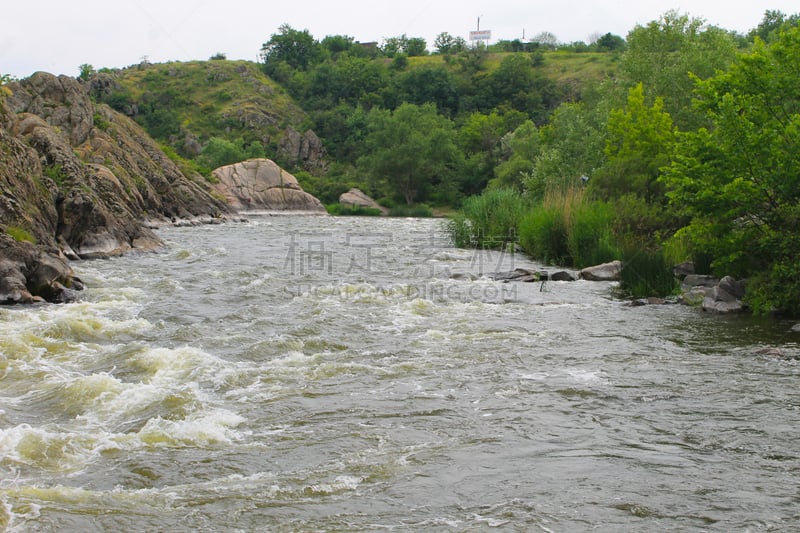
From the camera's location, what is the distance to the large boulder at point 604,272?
1983cm

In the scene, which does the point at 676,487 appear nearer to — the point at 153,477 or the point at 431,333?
the point at 153,477

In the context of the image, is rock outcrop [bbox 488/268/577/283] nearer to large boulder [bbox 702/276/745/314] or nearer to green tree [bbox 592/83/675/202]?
large boulder [bbox 702/276/745/314]

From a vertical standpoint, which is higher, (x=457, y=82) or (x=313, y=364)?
(x=457, y=82)

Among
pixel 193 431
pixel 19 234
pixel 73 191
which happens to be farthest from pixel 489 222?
pixel 193 431

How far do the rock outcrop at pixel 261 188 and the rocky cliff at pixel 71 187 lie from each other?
6140 millimetres

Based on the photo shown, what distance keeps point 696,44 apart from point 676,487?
117 ft

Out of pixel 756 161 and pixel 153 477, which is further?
pixel 756 161

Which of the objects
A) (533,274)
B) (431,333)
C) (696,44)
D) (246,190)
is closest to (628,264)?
(533,274)

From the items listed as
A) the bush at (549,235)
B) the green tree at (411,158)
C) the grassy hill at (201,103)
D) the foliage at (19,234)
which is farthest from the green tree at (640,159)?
the grassy hill at (201,103)

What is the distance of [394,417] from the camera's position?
8273 mm

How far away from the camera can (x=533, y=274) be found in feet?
68.2

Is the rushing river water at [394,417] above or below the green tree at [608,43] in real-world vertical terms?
below

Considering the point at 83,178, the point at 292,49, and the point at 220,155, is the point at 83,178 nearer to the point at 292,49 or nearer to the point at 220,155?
the point at 220,155

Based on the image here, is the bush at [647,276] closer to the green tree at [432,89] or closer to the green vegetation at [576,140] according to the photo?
the green vegetation at [576,140]
